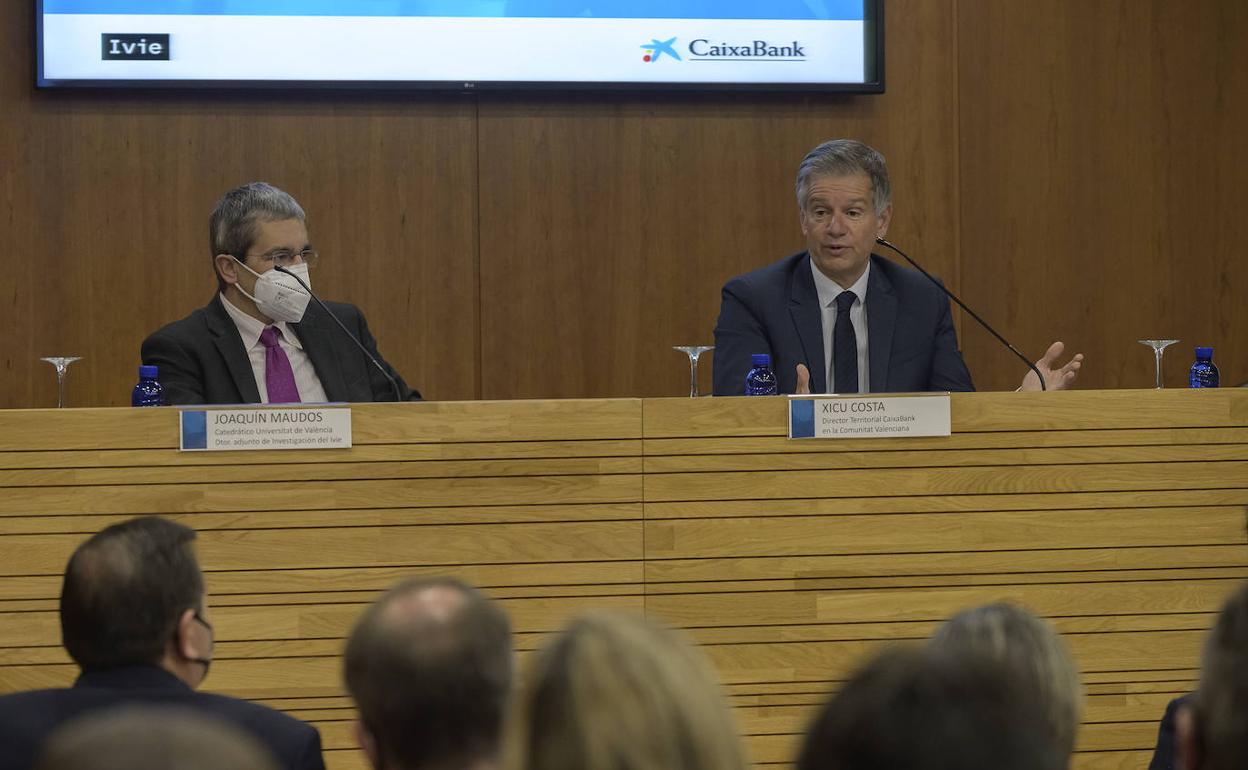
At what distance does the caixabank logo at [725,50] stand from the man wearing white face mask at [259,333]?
4.86 ft

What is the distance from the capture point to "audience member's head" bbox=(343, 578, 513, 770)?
1.39 m

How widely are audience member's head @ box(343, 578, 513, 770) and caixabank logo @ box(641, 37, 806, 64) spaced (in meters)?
3.59

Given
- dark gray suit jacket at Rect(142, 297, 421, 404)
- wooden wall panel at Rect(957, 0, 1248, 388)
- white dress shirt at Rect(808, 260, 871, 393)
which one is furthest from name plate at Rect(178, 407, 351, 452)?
wooden wall panel at Rect(957, 0, 1248, 388)

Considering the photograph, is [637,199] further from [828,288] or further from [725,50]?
[828,288]

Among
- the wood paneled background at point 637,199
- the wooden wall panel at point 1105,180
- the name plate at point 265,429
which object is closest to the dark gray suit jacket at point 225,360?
the name plate at point 265,429

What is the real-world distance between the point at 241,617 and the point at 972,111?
10.6ft

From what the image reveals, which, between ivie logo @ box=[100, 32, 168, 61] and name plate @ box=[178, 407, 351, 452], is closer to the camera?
name plate @ box=[178, 407, 351, 452]

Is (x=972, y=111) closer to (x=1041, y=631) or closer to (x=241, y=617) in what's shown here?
(x=241, y=617)

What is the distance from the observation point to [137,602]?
6.15 feet

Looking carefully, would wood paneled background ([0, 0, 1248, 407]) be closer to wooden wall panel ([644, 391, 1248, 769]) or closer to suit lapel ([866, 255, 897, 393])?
suit lapel ([866, 255, 897, 393])

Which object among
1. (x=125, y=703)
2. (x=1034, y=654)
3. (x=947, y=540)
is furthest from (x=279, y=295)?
(x=1034, y=654)

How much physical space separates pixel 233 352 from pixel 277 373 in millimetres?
134

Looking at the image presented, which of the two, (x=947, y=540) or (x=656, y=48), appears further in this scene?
(x=656, y=48)

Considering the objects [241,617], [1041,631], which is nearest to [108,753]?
[1041,631]
